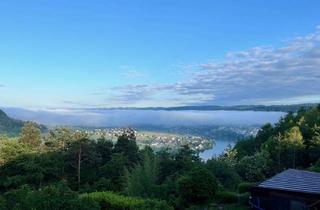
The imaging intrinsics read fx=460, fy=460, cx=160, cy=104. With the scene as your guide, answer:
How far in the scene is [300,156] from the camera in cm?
4556

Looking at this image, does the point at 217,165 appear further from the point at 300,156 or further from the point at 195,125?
the point at 195,125

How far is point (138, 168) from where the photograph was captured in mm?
30672

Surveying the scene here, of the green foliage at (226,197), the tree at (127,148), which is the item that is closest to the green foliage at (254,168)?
the tree at (127,148)

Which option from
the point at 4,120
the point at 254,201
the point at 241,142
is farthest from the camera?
the point at 4,120

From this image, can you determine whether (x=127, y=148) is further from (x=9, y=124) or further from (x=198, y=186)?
(x=9, y=124)

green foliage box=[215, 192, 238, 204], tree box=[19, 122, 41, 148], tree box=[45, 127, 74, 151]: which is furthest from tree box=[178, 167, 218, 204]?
tree box=[19, 122, 41, 148]

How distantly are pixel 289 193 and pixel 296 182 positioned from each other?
633 mm

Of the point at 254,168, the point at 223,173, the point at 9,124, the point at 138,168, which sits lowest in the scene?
the point at 254,168

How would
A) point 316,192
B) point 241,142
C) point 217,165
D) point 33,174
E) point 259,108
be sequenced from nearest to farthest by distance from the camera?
point 316,192, point 217,165, point 33,174, point 241,142, point 259,108

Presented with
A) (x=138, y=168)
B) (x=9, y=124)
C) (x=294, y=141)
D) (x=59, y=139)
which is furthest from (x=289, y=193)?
(x=9, y=124)

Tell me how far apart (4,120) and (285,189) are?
133 meters

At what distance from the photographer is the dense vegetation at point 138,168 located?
78.1 feet

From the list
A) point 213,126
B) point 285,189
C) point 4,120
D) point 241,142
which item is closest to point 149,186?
point 285,189

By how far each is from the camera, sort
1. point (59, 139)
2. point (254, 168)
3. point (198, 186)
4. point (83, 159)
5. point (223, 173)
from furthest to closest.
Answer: point (59, 139)
point (83, 159)
point (254, 168)
point (223, 173)
point (198, 186)
